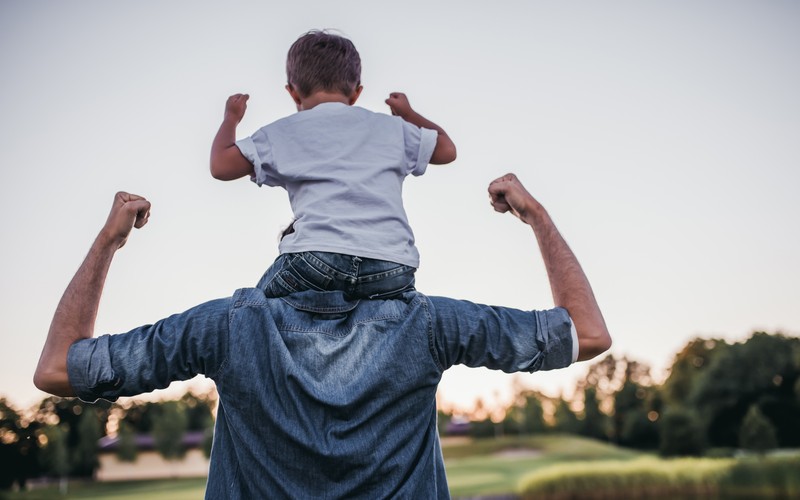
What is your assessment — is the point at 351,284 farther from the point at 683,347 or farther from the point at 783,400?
the point at 683,347

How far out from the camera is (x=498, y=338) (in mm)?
1770

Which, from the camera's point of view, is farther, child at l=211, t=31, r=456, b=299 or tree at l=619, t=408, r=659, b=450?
tree at l=619, t=408, r=659, b=450

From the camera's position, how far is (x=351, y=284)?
180cm

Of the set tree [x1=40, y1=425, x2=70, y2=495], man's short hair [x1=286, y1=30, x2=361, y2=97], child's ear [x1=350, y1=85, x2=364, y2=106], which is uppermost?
man's short hair [x1=286, y1=30, x2=361, y2=97]

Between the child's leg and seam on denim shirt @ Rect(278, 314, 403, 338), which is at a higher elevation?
the child's leg

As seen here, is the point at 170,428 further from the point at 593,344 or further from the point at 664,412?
the point at 593,344

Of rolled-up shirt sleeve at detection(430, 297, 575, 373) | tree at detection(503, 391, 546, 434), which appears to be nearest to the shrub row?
tree at detection(503, 391, 546, 434)

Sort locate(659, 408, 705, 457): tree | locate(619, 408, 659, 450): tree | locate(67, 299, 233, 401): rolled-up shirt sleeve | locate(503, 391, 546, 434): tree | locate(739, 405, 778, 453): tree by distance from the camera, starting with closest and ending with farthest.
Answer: locate(67, 299, 233, 401): rolled-up shirt sleeve < locate(739, 405, 778, 453): tree < locate(659, 408, 705, 457): tree < locate(619, 408, 659, 450): tree < locate(503, 391, 546, 434): tree

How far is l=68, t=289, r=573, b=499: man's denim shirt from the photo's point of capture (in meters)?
1.68

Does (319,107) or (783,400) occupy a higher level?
(319,107)

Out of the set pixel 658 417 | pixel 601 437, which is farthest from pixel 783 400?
pixel 601 437

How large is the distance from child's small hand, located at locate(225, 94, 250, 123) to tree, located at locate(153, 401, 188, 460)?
5040cm

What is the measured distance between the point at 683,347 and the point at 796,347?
12.5 metres

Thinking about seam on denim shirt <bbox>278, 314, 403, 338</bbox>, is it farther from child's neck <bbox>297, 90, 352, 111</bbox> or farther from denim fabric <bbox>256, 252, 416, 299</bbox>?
child's neck <bbox>297, 90, 352, 111</bbox>
